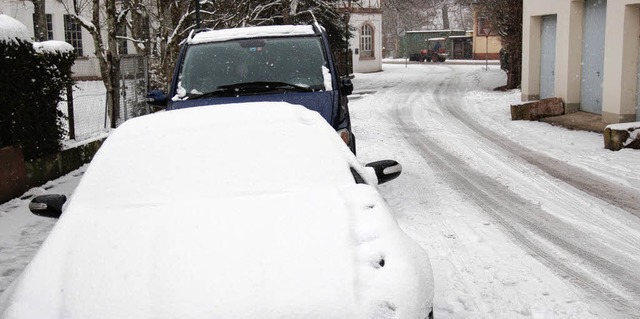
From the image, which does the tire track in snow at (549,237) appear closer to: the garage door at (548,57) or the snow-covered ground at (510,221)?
the snow-covered ground at (510,221)

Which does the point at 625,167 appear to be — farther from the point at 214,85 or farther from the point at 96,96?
the point at 96,96

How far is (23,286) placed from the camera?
9.68ft

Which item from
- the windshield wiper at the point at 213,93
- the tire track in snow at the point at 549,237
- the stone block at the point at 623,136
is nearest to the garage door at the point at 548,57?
the stone block at the point at 623,136

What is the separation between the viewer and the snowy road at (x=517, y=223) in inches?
193

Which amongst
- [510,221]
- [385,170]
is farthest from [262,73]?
[510,221]

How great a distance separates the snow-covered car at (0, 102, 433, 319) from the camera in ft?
Result: 9.05

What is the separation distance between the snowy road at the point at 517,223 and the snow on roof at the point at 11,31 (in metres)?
5.76

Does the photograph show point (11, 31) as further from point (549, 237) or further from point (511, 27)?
point (511, 27)

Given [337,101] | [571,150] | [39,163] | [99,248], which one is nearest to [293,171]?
[99,248]

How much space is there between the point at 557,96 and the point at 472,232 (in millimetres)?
12661

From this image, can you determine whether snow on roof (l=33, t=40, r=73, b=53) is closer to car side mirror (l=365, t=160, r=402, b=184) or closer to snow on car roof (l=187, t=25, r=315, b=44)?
snow on car roof (l=187, t=25, r=315, b=44)

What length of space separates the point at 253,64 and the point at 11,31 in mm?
4210

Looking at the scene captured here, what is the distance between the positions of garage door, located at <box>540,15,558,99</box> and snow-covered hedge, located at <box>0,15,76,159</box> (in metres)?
13.9

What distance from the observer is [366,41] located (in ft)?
164
